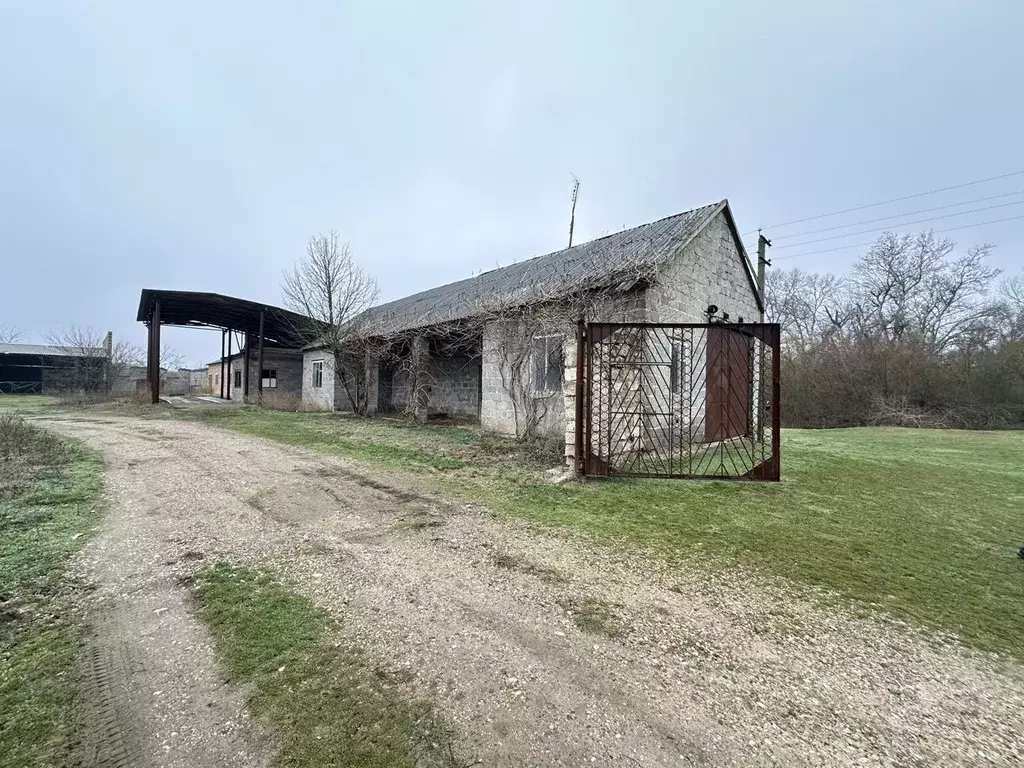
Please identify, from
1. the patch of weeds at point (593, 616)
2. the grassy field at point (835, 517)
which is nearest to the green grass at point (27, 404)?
the grassy field at point (835, 517)

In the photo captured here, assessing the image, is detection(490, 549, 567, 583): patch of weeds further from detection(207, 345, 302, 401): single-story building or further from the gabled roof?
detection(207, 345, 302, 401): single-story building

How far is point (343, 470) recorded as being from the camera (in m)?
6.40

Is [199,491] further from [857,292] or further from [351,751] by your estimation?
[857,292]

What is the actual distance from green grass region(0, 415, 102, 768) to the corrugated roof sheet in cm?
2786

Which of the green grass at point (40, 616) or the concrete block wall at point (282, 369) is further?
the concrete block wall at point (282, 369)

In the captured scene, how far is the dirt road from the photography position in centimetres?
166


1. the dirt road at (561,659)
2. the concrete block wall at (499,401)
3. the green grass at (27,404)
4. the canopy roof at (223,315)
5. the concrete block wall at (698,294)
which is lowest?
the dirt road at (561,659)

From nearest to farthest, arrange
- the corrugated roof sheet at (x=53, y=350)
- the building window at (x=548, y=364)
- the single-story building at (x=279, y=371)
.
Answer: the building window at (x=548, y=364) → the single-story building at (x=279, y=371) → the corrugated roof sheet at (x=53, y=350)

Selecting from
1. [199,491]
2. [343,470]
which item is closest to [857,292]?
[343,470]

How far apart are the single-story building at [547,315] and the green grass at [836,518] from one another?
169 centimetres

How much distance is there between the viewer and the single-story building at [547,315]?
25.9 feet

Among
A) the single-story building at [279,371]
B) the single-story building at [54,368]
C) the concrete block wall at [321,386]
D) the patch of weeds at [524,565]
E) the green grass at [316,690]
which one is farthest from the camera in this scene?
the single-story building at [54,368]

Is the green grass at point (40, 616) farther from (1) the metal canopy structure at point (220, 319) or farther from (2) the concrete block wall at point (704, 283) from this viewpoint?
(1) the metal canopy structure at point (220, 319)

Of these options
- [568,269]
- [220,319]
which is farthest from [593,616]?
[220,319]
